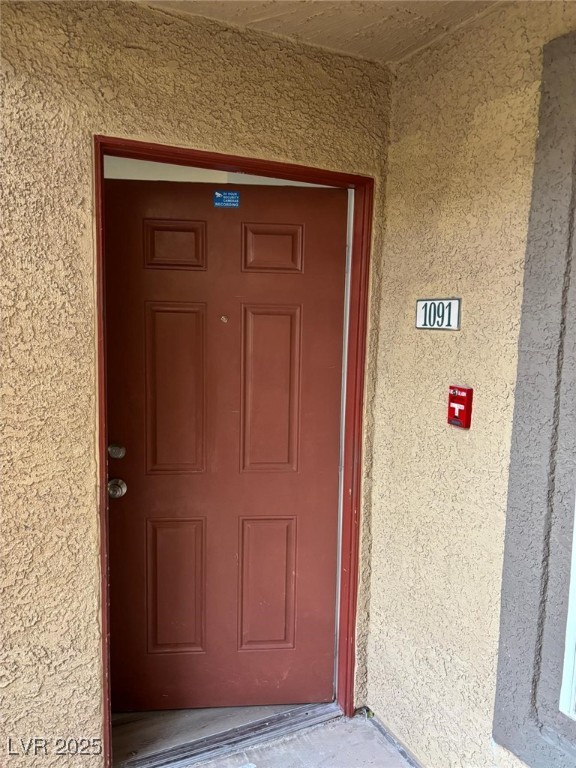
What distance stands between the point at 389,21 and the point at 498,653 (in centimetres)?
216

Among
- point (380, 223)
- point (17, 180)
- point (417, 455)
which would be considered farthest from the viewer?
point (380, 223)

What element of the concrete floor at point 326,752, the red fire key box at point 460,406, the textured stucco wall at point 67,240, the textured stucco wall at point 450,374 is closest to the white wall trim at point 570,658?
the textured stucco wall at point 450,374

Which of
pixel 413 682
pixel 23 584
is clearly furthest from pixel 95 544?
pixel 413 682

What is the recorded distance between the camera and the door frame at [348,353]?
1.82m

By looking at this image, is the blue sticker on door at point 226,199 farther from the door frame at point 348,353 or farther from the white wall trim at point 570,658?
the white wall trim at point 570,658

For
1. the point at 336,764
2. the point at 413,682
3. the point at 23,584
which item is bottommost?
the point at 336,764

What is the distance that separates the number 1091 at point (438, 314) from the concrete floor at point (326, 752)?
177 cm

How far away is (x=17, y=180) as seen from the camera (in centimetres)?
166

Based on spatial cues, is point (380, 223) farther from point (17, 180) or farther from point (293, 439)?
point (17, 180)

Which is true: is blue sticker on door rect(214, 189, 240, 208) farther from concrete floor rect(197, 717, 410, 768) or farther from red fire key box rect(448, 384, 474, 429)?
concrete floor rect(197, 717, 410, 768)

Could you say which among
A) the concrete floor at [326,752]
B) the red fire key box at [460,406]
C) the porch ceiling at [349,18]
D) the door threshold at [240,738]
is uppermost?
the porch ceiling at [349,18]

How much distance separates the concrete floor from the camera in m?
2.11

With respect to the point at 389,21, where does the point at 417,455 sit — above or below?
below

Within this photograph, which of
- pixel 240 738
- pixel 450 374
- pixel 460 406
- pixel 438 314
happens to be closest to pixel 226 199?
pixel 438 314
